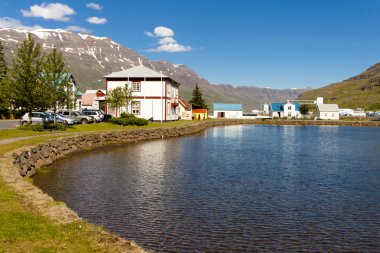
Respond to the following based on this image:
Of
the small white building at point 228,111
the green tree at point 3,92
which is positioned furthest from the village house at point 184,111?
the small white building at point 228,111

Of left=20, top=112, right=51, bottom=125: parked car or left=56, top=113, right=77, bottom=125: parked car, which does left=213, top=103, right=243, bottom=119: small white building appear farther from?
left=20, top=112, right=51, bottom=125: parked car

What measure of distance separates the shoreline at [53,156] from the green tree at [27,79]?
270 inches

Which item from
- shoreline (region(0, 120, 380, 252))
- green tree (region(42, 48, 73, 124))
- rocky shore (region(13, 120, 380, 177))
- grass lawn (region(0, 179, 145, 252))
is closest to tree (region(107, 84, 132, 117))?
shoreline (region(0, 120, 380, 252))

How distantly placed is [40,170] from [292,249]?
21454 mm

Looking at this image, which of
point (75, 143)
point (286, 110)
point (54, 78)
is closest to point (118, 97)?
point (54, 78)

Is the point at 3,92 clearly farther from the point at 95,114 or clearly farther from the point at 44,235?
the point at 44,235

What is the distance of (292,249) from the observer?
13898 millimetres

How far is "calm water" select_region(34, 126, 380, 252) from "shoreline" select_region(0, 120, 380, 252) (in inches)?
68.6

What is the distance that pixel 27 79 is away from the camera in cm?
4556

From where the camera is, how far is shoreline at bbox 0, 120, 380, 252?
46.9ft

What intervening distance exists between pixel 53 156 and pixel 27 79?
15423mm

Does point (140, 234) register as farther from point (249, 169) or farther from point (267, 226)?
point (249, 169)

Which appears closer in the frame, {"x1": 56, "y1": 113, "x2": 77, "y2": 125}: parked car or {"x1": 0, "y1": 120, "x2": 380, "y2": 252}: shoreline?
{"x1": 0, "y1": 120, "x2": 380, "y2": 252}: shoreline

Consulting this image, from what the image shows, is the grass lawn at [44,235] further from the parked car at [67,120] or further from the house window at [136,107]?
the house window at [136,107]
